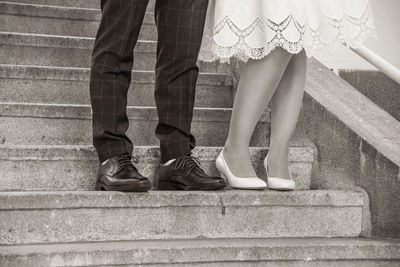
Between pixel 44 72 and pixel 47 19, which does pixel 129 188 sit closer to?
pixel 44 72

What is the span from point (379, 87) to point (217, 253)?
210cm

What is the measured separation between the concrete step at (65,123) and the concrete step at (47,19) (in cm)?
97

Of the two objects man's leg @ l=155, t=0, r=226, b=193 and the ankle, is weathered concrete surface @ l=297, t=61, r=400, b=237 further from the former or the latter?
man's leg @ l=155, t=0, r=226, b=193

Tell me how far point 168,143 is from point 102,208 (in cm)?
36

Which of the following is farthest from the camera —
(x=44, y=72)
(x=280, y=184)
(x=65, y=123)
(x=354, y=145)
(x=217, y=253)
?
(x=44, y=72)

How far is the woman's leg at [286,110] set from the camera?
8.80 feet

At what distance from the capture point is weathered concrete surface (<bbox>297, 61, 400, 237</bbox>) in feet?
8.65

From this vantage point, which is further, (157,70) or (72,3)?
(72,3)

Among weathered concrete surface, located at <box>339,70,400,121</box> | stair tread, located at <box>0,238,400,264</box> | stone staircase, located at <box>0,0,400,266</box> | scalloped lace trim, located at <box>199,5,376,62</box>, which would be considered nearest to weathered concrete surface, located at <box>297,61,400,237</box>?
stone staircase, located at <box>0,0,400,266</box>

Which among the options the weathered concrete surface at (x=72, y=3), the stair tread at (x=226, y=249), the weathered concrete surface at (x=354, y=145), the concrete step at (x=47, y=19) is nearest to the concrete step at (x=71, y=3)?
the weathered concrete surface at (x=72, y=3)

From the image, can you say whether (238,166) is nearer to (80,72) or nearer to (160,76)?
(160,76)

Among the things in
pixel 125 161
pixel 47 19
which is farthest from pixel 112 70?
pixel 47 19

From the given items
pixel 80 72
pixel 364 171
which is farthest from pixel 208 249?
pixel 80 72

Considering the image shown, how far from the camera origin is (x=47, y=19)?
375 cm
